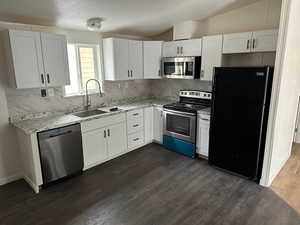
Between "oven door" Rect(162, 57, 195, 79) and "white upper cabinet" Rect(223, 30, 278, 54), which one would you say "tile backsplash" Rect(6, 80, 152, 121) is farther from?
"white upper cabinet" Rect(223, 30, 278, 54)

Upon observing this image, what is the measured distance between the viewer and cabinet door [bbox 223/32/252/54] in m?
3.13

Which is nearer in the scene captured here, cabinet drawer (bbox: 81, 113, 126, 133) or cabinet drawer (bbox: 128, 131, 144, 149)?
cabinet drawer (bbox: 81, 113, 126, 133)

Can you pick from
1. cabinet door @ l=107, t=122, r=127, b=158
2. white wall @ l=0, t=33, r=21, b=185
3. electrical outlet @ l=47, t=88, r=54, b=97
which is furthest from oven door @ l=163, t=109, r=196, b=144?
white wall @ l=0, t=33, r=21, b=185

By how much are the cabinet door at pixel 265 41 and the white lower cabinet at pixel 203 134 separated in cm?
130

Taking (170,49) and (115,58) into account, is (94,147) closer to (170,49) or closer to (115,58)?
(115,58)

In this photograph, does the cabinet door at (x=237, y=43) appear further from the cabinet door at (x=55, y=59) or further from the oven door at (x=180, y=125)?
the cabinet door at (x=55, y=59)

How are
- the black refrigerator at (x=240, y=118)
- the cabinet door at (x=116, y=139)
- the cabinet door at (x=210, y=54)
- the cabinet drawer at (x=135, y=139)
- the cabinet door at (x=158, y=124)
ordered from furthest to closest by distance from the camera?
1. the cabinet door at (x=158, y=124)
2. the cabinet drawer at (x=135, y=139)
3. the cabinet door at (x=116, y=139)
4. the cabinet door at (x=210, y=54)
5. the black refrigerator at (x=240, y=118)

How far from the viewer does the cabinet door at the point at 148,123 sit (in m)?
4.22

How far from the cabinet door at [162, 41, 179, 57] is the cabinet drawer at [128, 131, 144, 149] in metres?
1.72

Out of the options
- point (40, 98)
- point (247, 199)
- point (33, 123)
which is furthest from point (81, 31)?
point (247, 199)

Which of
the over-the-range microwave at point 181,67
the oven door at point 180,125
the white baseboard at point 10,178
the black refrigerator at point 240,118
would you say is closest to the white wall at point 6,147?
the white baseboard at point 10,178

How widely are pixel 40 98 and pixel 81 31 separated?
1374 millimetres

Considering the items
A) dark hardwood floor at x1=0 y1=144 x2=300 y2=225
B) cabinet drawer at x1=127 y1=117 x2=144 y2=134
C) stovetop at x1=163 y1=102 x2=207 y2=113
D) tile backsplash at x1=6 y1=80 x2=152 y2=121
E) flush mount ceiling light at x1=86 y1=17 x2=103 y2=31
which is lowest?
dark hardwood floor at x1=0 y1=144 x2=300 y2=225

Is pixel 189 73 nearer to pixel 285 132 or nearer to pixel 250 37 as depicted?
pixel 250 37
